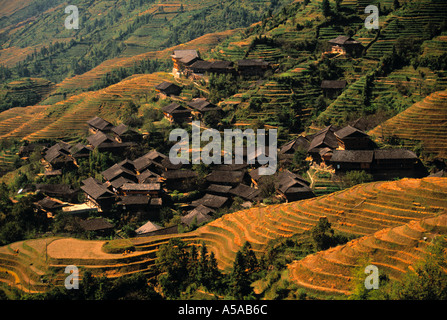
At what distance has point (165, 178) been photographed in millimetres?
38875

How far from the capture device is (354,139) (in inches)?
1481

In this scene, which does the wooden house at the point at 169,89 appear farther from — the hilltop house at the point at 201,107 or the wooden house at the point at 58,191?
the wooden house at the point at 58,191

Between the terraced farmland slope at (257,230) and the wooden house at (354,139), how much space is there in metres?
8.29

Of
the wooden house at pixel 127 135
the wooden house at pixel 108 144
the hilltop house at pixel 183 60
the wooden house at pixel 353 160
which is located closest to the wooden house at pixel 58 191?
the wooden house at pixel 108 144

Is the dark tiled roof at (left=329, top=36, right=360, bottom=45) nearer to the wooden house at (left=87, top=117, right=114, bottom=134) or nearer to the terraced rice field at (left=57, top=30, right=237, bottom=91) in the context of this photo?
the wooden house at (left=87, top=117, right=114, bottom=134)

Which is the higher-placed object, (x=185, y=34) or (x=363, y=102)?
(x=185, y=34)

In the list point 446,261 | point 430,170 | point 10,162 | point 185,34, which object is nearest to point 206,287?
point 446,261

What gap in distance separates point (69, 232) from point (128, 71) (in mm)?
51100

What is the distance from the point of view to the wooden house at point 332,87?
47.0m

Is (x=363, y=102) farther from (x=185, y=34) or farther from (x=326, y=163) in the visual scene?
(x=185, y=34)

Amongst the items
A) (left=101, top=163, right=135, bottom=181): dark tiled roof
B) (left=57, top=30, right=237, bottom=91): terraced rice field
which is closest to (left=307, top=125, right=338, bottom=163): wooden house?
(left=101, top=163, right=135, bottom=181): dark tiled roof
